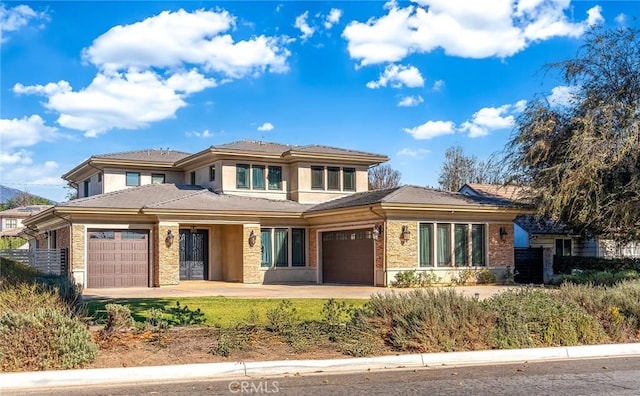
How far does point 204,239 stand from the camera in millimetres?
31188

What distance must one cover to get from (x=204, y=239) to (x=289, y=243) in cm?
399

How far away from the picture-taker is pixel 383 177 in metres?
69.9

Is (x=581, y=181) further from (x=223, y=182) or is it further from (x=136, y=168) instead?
(x=136, y=168)

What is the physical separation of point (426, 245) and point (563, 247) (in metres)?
14.6

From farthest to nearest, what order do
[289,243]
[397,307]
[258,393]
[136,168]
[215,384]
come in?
[136,168] → [289,243] → [397,307] → [215,384] → [258,393]

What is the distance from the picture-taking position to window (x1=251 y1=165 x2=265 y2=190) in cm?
3225

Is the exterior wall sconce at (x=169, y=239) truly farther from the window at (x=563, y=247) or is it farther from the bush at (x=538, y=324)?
the window at (x=563, y=247)

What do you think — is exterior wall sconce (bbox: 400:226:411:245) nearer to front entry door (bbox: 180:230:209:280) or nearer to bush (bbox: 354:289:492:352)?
front entry door (bbox: 180:230:209:280)

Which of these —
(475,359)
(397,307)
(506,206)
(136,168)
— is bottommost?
(475,359)

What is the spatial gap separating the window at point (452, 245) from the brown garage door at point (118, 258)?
10.9 meters

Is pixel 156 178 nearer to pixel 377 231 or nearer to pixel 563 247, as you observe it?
pixel 377 231

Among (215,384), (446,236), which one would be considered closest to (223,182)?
(446,236)

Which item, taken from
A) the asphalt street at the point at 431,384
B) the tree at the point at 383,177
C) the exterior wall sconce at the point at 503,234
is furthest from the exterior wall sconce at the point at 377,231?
the tree at the point at 383,177

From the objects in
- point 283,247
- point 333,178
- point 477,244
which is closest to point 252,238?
point 283,247
